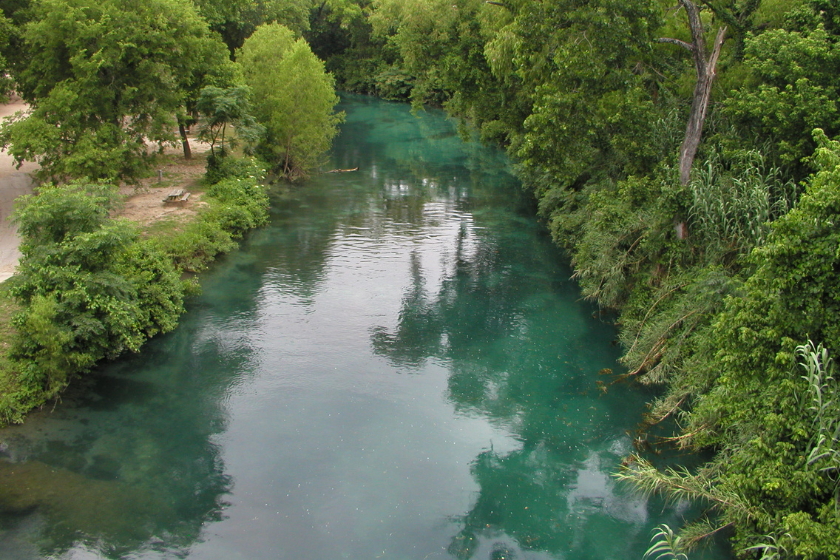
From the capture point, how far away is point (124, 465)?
41.1ft

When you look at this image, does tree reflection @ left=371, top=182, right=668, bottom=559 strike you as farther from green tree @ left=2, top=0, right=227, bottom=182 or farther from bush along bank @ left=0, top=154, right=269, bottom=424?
green tree @ left=2, top=0, right=227, bottom=182

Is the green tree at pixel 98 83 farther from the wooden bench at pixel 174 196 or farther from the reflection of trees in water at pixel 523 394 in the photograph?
the reflection of trees in water at pixel 523 394

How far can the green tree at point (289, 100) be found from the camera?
102 ft

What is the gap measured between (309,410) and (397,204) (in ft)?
57.3

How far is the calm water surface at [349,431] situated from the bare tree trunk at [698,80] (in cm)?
526

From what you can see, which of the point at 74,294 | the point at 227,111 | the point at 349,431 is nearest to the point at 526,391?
the point at 349,431

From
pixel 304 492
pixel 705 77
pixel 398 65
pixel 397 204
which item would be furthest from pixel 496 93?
pixel 398 65

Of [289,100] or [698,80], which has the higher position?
[698,80]

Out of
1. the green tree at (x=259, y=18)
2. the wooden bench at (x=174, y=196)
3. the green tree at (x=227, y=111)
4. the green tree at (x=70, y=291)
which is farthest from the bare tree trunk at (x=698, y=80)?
the green tree at (x=259, y=18)

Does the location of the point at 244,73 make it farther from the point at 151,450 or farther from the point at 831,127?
the point at 831,127

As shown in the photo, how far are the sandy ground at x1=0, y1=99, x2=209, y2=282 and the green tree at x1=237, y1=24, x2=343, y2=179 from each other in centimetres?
414

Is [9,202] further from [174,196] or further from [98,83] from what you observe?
[174,196]

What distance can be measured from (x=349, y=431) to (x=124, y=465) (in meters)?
4.49

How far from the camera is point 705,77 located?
52.6ft
